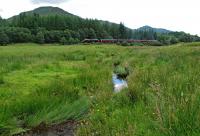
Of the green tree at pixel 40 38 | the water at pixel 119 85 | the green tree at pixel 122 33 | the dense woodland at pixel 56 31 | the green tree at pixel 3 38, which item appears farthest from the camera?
the green tree at pixel 122 33

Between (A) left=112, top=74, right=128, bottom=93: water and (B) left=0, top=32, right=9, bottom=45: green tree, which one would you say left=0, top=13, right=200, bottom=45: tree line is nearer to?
(B) left=0, top=32, right=9, bottom=45: green tree

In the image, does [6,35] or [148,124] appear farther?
[6,35]

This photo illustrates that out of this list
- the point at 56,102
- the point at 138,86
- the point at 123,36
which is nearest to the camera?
the point at 56,102

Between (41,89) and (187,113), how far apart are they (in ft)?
27.6

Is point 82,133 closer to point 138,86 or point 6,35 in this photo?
point 138,86

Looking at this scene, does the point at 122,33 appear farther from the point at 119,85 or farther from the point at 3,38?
the point at 119,85

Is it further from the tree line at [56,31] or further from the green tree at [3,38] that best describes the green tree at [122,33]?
the green tree at [3,38]

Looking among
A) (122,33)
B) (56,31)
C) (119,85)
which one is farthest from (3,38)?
(119,85)

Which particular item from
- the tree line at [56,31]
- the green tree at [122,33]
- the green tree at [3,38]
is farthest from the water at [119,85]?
the green tree at [122,33]

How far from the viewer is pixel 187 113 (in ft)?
20.6

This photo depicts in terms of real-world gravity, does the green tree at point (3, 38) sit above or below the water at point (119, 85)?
below

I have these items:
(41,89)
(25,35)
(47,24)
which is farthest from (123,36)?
(41,89)

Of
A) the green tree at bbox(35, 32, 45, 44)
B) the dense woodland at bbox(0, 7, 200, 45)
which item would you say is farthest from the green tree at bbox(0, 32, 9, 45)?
the green tree at bbox(35, 32, 45, 44)

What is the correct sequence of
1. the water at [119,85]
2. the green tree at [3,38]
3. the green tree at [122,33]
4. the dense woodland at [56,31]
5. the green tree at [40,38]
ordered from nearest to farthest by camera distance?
1. the water at [119,85]
2. the green tree at [3,38]
3. the dense woodland at [56,31]
4. the green tree at [40,38]
5. the green tree at [122,33]
